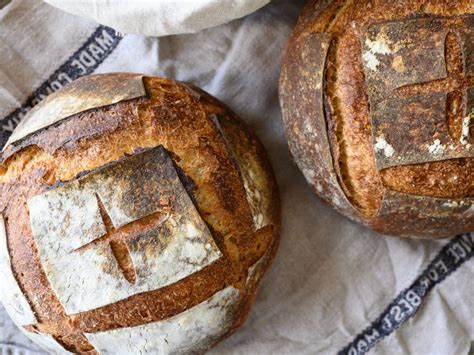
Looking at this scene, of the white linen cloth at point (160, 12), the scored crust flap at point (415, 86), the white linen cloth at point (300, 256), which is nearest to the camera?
the scored crust flap at point (415, 86)

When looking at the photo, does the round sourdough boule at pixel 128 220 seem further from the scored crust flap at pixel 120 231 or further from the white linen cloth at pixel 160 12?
the white linen cloth at pixel 160 12

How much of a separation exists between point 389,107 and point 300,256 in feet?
2.06

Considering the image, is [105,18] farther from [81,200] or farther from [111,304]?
[111,304]

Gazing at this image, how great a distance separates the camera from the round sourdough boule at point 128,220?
1.32 metres

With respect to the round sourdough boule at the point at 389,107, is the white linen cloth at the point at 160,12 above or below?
above

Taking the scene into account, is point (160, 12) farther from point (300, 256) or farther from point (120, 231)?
point (300, 256)

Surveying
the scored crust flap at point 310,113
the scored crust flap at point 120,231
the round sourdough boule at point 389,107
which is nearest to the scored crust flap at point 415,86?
the round sourdough boule at point 389,107

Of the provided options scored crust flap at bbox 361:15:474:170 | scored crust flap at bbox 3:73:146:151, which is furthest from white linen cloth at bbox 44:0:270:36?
scored crust flap at bbox 361:15:474:170

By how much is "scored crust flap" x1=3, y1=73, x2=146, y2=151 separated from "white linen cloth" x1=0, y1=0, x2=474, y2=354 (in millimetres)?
288

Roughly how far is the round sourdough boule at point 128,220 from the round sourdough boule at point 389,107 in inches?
8.4

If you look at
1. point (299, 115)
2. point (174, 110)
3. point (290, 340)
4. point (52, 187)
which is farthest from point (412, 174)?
point (52, 187)

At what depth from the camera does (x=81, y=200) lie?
1320 millimetres

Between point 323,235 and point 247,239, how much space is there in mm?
439

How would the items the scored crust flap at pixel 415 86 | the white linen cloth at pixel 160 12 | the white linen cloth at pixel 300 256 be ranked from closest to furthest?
the scored crust flap at pixel 415 86 → the white linen cloth at pixel 160 12 → the white linen cloth at pixel 300 256
